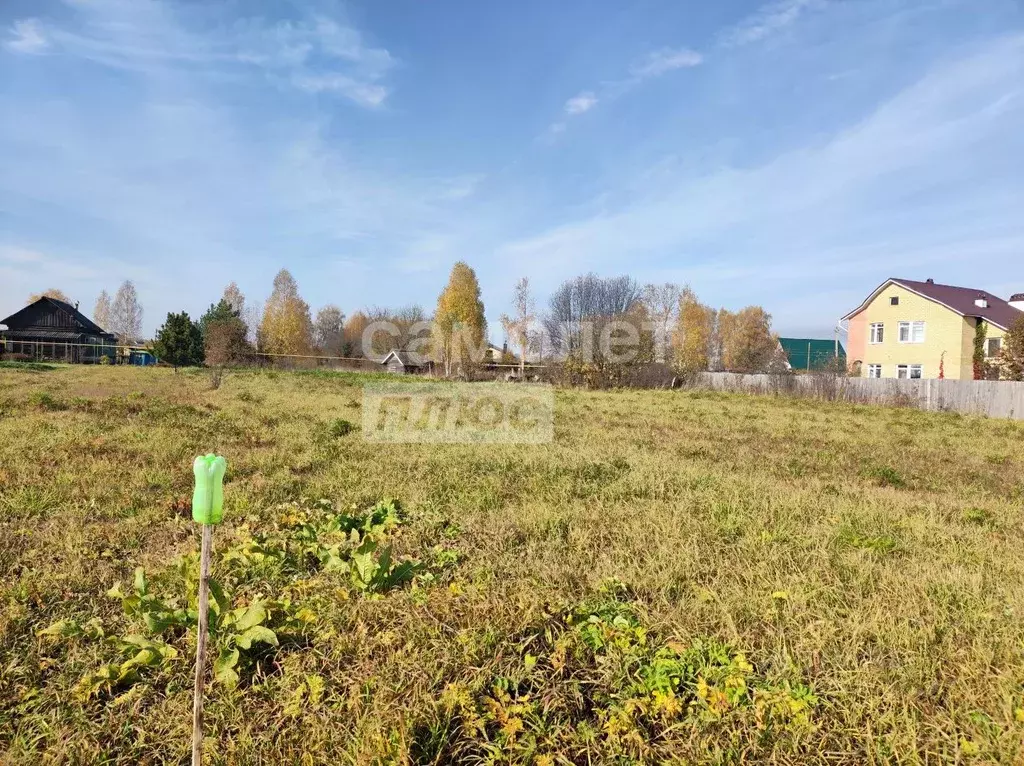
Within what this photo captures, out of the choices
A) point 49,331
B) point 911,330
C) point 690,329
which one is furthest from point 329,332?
point 911,330

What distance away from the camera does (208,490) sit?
5.67 feet

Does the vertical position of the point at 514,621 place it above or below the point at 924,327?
below

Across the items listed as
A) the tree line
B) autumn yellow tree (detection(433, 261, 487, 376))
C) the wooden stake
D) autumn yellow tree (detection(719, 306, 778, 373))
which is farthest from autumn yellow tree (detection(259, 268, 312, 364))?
the wooden stake

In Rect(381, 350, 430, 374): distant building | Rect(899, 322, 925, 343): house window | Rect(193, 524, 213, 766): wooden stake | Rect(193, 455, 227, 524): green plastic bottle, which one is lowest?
Rect(193, 524, 213, 766): wooden stake

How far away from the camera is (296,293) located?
1909 inches

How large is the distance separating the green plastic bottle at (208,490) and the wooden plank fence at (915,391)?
23.8 m

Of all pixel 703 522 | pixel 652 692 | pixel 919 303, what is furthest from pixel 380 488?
pixel 919 303

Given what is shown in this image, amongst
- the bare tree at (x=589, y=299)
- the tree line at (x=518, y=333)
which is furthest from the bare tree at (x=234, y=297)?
the bare tree at (x=589, y=299)

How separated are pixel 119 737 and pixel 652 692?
2138 millimetres

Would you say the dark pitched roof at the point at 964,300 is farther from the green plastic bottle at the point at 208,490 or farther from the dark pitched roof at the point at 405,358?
the green plastic bottle at the point at 208,490

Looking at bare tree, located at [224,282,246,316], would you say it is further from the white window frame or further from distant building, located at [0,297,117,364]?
the white window frame

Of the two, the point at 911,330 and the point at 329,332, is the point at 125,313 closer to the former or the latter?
the point at 329,332

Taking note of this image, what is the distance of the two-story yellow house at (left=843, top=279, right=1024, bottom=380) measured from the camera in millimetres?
28094

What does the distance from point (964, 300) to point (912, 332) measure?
3.61 m
